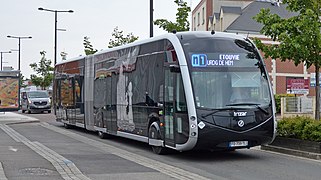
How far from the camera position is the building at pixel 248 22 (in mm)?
49872

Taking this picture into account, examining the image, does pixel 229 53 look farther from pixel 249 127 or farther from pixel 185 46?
pixel 249 127

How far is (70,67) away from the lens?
2495 cm

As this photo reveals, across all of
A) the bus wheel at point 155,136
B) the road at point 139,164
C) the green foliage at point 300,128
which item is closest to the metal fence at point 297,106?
the road at point 139,164

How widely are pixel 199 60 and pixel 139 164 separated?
297cm

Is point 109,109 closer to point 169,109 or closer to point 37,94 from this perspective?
point 169,109

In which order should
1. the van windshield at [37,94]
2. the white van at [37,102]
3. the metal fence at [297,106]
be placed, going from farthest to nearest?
the van windshield at [37,94], the white van at [37,102], the metal fence at [297,106]

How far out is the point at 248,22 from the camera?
170 feet

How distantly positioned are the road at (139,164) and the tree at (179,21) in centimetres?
1100

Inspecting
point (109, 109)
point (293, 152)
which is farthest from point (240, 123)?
point (109, 109)

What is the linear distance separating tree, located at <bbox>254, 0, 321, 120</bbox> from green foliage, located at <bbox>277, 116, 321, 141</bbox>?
1563 mm

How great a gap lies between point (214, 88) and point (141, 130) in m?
3.40

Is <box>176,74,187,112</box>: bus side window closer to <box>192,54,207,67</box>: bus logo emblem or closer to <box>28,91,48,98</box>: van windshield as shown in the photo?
<box>192,54,207,67</box>: bus logo emblem

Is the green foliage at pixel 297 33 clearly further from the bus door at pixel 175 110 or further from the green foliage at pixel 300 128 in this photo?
the bus door at pixel 175 110

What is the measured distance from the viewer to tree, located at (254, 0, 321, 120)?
15359 millimetres
